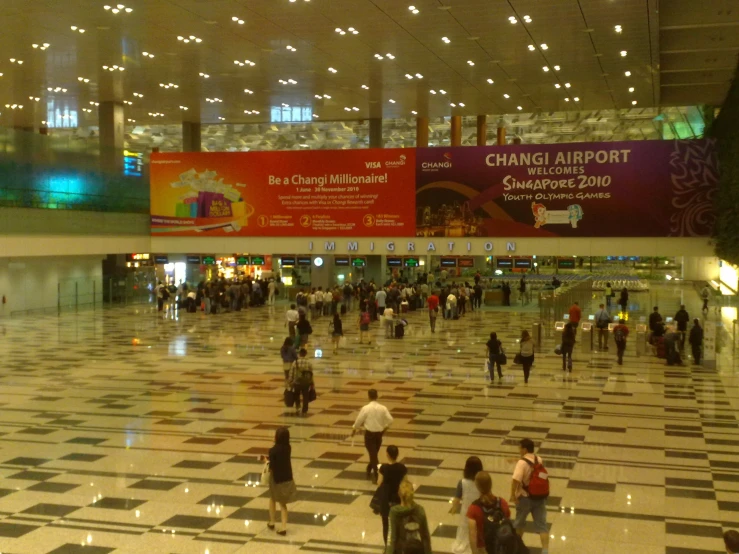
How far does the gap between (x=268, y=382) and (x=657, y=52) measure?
637 inches

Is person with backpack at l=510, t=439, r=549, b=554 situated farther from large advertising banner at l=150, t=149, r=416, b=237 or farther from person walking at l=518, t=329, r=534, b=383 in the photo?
large advertising banner at l=150, t=149, r=416, b=237

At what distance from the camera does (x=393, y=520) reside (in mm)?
6441

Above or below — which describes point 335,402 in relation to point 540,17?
below

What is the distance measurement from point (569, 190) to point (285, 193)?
1036 cm

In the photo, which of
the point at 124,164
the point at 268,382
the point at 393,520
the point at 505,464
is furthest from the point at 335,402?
the point at 124,164

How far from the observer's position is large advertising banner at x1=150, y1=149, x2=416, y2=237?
3316cm

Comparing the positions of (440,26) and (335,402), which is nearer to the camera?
(335,402)

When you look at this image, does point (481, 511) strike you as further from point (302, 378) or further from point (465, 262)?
point (465, 262)

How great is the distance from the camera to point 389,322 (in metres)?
29.4

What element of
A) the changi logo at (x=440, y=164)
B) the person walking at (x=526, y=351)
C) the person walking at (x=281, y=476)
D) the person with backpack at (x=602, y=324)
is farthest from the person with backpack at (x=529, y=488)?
the changi logo at (x=440, y=164)

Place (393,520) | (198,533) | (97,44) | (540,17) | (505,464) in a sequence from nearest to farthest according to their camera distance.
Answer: (393,520)
(198,533)
(505,464)
(540,17)
(97,44)

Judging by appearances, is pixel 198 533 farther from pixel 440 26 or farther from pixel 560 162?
pixel 560 162

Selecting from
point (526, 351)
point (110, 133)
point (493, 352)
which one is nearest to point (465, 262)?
point (110, 133)

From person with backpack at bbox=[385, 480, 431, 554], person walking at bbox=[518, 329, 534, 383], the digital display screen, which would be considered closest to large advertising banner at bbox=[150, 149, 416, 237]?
the digital display screen
